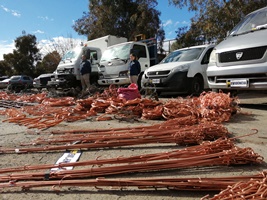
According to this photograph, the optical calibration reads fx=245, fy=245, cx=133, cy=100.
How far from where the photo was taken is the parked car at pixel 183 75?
289 inches

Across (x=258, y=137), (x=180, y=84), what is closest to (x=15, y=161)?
(x=258, y=137)

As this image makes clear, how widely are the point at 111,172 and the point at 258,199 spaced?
1227mm

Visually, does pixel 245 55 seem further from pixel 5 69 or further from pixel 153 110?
pixel 5 69

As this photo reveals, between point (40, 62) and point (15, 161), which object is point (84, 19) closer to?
point (40, 62)

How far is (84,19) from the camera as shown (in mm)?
27625

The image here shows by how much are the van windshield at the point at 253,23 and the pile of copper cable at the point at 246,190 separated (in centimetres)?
446

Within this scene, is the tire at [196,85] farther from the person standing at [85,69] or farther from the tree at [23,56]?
the tree at [23,56]

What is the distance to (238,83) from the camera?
496cm

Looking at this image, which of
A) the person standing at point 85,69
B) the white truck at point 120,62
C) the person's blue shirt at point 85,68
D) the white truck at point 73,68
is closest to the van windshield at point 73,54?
the white truck at point 73,68

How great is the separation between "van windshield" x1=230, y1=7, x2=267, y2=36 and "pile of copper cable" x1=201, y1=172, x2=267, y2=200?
446 centimetres

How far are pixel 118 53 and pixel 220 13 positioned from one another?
7341mm

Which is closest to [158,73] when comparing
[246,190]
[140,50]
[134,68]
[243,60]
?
[134,68]

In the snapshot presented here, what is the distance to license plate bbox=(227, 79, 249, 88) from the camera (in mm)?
4830

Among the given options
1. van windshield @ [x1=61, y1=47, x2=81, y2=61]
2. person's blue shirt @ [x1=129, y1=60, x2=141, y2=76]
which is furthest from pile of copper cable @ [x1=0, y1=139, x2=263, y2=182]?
van windshield @ [x1=61, y1=47, x2=81, y2=61]
